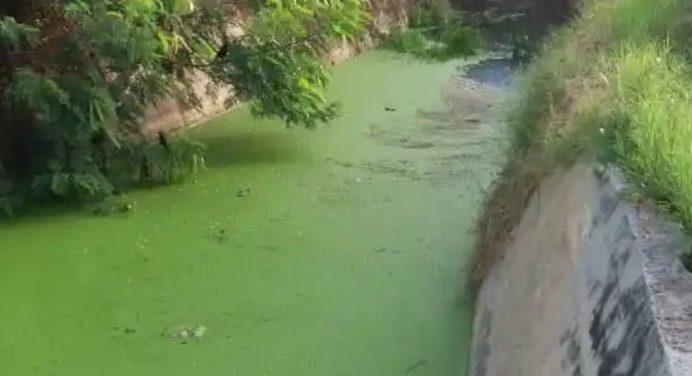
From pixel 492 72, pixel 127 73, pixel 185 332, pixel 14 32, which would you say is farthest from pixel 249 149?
pixel 492 72

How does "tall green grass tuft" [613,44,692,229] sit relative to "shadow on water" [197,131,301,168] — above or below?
above

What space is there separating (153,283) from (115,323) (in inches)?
16.6

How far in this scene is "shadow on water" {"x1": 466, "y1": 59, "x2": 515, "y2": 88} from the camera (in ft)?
31.9

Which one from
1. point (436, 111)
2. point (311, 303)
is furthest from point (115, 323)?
point (436, 111)

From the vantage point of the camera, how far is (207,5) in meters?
6.70

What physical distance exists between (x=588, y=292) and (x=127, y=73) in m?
4.07

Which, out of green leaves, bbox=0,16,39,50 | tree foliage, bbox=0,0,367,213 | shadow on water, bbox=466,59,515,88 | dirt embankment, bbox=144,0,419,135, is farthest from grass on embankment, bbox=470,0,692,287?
shadow on water, bbox=466,59,515,88

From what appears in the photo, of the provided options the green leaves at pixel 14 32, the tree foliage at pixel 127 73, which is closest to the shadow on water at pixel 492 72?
the tree foliage at pixel 127 73

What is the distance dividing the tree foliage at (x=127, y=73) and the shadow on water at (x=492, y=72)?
2716 millimetres

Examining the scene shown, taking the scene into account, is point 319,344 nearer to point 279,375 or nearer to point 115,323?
point 279,375

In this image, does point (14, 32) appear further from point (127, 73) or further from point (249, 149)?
point (249, 149)

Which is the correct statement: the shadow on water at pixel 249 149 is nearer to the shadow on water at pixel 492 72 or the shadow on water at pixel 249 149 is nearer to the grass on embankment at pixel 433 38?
the shadow on water at pixel 492 72

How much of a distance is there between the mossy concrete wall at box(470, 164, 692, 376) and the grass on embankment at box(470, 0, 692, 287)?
0.09m

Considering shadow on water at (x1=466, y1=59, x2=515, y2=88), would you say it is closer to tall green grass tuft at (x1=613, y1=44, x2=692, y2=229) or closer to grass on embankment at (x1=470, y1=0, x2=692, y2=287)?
grass on embankment at (x1=470, y1=0, x2=692, y2=287)
